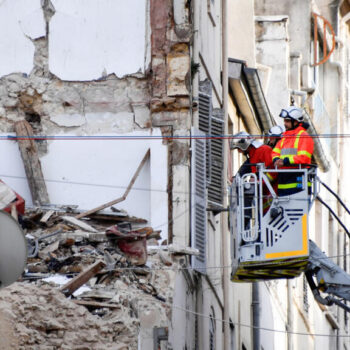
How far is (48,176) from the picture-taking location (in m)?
19.2

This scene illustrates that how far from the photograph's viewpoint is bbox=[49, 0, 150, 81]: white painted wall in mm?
19109

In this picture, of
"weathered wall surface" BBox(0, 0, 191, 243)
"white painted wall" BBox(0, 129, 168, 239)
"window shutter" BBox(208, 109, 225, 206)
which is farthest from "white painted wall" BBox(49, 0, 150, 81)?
"window shutter" BBox(208, 109, 225, 206)

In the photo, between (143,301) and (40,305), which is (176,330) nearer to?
(143,301)

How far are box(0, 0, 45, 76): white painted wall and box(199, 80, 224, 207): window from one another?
2571mm

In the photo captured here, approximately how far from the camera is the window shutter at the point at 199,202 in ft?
61.4

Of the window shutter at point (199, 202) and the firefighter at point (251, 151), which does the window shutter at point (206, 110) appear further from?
the firefighter at point (251, 151)

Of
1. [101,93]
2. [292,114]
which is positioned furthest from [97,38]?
[292,114]

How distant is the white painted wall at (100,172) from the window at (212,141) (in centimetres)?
116

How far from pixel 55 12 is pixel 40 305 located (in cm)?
601

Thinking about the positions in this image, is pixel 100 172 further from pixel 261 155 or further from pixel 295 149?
pixel 295 149

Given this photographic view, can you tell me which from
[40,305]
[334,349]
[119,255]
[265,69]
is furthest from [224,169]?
[334,349]

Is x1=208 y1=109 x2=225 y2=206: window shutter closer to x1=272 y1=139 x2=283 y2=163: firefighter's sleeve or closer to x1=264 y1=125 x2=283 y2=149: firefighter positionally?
x1=264 y1=125 x2=283 y2=149: firefighter

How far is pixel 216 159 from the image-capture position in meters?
20.9

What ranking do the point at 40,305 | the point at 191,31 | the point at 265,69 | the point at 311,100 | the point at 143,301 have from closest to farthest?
1. the point at 40,305
2. the point at 143,301
3. the point at 191,31
4. the point at 265,69
5. the point at 311,100
